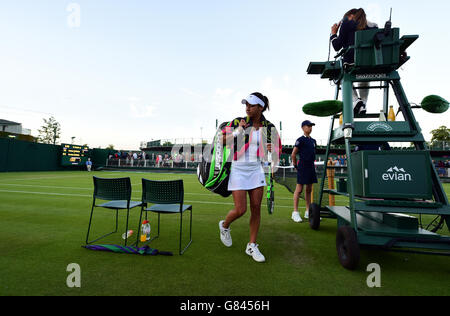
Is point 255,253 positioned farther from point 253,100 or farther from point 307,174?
point 307,174

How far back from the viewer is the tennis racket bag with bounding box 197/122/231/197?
2887mm

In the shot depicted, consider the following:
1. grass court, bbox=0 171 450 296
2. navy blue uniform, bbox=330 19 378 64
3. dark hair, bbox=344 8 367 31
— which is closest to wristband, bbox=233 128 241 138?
grass court, bbox=0 171 450 296

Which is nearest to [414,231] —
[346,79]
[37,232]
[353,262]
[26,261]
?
[353,262]

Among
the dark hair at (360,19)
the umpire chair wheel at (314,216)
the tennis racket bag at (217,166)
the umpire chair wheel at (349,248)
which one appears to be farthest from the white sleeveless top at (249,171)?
the dark hair at (360,19)

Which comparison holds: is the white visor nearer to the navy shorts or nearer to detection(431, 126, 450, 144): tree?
the navy shorts

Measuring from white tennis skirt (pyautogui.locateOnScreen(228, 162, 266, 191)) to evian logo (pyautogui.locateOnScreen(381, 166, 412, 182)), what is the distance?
55.6 inches

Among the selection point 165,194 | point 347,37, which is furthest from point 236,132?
point 347,37

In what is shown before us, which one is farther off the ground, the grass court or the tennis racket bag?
the tennis racket bag

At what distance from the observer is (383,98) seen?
12.6ft

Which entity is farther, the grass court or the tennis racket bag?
the tennis racket bag

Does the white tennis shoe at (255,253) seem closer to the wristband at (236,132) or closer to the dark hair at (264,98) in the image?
the wristband at (236,132)

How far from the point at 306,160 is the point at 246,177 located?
98.8 inches

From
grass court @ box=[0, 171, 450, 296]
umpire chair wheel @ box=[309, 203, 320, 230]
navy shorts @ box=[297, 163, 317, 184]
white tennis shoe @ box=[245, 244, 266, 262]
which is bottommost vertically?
grass court @ box=[0, 171, 450, 296]

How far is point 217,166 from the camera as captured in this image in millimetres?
2961
